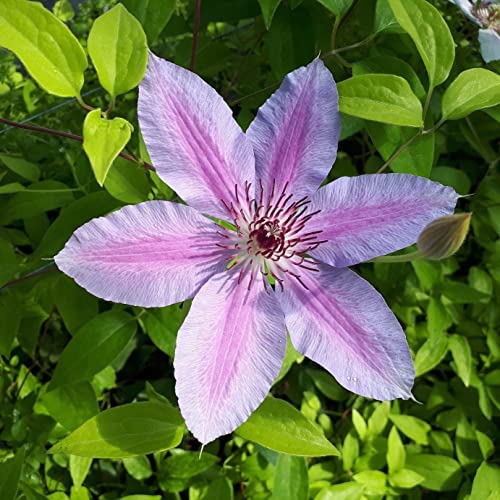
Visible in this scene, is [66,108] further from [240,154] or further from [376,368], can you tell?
[376,368]

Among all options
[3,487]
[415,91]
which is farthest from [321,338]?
[3,487]

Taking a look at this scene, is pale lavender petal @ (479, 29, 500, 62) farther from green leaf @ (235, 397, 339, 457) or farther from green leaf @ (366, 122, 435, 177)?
green leaf @ (235, 397, 339, 457)

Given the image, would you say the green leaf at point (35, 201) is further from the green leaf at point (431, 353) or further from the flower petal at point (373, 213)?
the green leaf at point (431, 353)

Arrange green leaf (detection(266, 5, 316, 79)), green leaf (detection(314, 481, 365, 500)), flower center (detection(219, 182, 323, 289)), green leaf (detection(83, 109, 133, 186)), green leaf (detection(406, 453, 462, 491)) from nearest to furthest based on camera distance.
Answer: green leaf (detection(83, 109, 133, 186))
flower center (detection(219, 182, 323, 289))
green leaf (detection(266, 5, 316, 79))
green leaf (detection(314, 481, 365, 500))
green leaf (detection(406, 453, 462, 491))

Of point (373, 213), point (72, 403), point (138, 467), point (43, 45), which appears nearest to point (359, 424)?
point (138, 467)

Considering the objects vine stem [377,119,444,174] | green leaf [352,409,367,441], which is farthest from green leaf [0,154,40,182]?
green leaf [352,409,367,441]
